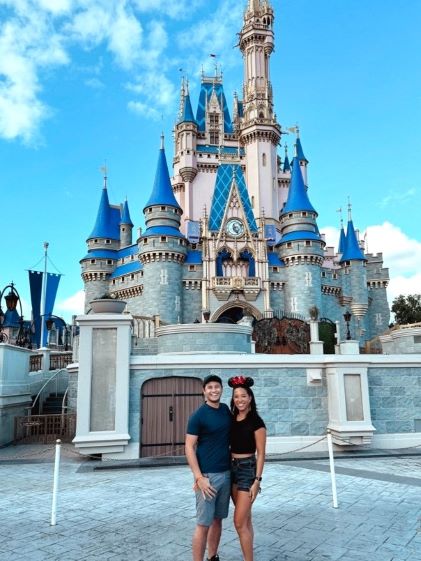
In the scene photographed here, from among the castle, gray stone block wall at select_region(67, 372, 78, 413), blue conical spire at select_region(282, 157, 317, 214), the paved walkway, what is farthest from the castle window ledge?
the paved walkway

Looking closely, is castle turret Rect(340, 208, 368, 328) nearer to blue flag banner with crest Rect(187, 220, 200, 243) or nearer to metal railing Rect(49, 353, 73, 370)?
blue flag banner with crest Rect(187, 220, 200, 243)

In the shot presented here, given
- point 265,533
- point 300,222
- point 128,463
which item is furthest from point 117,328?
point 300,222

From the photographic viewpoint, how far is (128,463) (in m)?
9.68

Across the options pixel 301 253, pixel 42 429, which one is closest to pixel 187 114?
pixel 301 253

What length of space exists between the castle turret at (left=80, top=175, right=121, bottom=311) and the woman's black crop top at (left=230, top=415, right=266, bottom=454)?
1643 inches

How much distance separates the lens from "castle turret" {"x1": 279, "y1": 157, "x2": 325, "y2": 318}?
1582 inches

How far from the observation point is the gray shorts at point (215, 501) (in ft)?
12.7

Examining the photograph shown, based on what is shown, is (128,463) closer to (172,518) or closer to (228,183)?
(172,518)

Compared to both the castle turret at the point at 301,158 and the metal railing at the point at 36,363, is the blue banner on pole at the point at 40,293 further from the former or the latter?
the castle turret at the point at 301,158

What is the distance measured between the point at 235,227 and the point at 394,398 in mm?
31763

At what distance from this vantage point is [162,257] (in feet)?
129

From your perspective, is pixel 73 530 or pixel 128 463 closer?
pixel 73 530

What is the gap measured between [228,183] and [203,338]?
33748mm

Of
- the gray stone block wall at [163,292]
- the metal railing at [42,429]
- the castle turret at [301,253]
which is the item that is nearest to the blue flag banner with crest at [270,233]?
the castle turret at [301,253]
